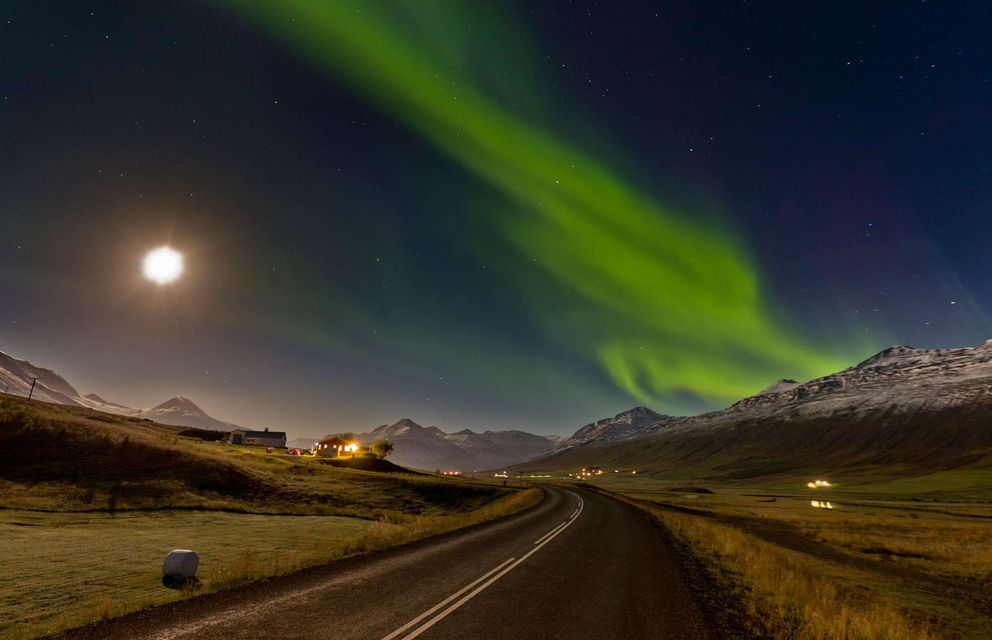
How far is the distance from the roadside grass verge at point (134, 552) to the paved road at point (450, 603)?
4.63 ft

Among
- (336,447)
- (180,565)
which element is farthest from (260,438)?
(180,565)

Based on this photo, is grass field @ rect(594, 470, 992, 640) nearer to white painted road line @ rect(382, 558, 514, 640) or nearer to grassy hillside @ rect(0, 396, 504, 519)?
white painted road line @ rect(382, 558, 514, 640)

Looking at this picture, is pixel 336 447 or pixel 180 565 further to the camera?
pixel 336 447

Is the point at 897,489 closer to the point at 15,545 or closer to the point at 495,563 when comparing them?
the point at 495,563

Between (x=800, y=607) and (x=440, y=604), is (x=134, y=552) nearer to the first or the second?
(x=440, y=604)

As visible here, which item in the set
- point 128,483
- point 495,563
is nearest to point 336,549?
point 495,563

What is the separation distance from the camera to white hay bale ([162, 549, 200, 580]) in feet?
44.1

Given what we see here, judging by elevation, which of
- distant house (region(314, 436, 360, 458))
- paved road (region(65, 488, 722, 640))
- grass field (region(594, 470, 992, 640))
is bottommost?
grass field (region(594, 470, 992, 640))

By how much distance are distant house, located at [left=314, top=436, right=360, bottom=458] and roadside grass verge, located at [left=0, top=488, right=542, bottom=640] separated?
98.6m

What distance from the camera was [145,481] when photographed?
1437 inches

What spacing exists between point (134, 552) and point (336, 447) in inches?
4756

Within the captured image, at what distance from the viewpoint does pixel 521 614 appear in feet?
34.7

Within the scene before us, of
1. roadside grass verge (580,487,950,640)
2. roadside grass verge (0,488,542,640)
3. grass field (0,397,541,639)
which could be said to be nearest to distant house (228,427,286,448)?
grass field (0,397,541,639)

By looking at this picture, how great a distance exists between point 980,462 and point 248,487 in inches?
10798
